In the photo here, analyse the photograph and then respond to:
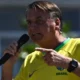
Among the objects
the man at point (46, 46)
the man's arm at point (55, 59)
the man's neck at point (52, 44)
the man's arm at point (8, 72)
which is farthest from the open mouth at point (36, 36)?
the man's arm at point (8, 72)

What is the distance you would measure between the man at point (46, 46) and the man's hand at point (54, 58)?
0.12ft

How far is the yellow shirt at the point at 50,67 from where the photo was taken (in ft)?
→ 13.3

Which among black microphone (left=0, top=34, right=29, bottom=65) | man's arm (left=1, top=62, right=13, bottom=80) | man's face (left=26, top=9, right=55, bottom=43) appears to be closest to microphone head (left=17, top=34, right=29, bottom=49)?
black microphone (left=0, top=34, right=29, bottom=65)

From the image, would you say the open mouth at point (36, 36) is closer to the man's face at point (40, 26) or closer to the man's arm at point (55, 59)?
the man's face at point (40, 26)

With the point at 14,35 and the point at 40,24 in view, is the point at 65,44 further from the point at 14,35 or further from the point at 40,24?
the point at 14,35

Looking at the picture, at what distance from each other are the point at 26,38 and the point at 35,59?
0.62 feet

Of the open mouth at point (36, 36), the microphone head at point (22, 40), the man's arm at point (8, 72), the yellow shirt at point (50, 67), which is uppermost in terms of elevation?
the open mouth at point (36, 36)

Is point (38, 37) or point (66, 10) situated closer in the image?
point (38, 37)

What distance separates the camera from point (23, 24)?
9.05 m

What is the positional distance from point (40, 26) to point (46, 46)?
193 mm

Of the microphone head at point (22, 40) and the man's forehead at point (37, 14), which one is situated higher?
the man's forehead at point (37, 14)

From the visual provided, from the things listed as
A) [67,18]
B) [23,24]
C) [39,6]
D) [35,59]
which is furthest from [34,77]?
[67,18]

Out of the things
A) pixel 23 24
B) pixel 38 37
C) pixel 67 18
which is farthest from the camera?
pixel 67 18

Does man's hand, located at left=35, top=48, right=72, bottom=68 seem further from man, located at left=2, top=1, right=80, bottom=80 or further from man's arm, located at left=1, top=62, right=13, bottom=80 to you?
man's arm, located at left=1, top=62, right=13, bottom=80
